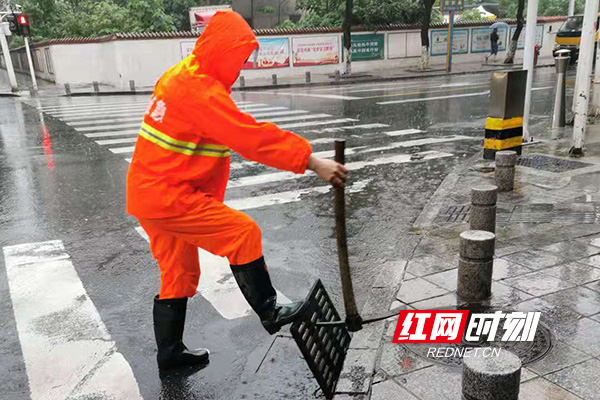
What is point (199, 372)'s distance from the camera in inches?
128

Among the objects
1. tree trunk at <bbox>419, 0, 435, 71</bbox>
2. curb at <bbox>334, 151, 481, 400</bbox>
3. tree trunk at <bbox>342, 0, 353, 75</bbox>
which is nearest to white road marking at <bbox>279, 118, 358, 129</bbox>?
curb at <bbox>334, 151, 481, 400</bbox>

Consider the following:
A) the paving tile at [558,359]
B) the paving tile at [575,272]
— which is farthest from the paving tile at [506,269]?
the paving tile at [558,359]

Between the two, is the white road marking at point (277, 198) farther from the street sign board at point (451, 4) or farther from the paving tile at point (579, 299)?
the street sign board at point (451, 4)

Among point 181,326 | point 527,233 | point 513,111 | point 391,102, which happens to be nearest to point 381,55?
point 391,102

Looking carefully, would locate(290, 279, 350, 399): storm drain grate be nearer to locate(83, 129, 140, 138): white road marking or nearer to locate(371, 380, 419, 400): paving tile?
locate(371, 380, 419, 400): paving tile

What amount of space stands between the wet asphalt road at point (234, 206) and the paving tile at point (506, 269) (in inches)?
31.3

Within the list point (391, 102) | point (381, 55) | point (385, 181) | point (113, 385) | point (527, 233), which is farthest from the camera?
point (381, 55)

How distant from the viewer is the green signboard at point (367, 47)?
1128 inches

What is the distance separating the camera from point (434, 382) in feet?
9.57

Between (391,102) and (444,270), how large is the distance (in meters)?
12.5

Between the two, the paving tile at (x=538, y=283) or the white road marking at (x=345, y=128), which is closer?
the paving tile at (x=538, y=283)

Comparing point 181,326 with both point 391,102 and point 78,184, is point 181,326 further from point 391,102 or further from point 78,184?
point 391,102

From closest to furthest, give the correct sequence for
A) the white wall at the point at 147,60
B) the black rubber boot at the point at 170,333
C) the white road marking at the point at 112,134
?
the black rubber boot at the point at 170,333, the white road marking at the point at 112,134, the white wall at the point at 147,60

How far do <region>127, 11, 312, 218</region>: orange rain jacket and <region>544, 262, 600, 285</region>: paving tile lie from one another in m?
2.56
